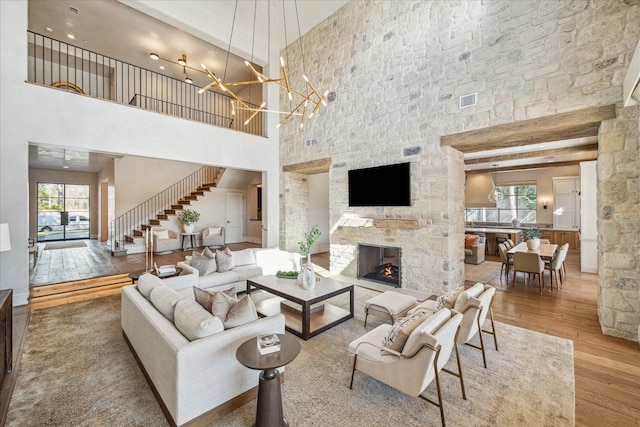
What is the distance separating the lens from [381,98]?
5.41 m

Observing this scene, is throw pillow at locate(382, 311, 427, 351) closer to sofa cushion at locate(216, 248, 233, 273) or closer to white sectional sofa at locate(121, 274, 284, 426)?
white sectional sofa at locate(121, 274, 284, 426)

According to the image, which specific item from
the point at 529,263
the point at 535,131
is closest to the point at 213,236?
the point at 529,263

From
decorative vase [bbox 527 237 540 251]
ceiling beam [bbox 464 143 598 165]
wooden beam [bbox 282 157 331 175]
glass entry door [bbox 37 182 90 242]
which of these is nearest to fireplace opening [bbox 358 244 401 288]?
wooden beam [bbox 282 157 331 175]

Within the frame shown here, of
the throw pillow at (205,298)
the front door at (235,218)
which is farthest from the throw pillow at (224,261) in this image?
the front door at (235,218)

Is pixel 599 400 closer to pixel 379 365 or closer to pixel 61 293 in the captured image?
pixel 379 365

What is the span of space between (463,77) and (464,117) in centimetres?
65

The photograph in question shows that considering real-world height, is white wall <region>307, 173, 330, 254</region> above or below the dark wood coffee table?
above

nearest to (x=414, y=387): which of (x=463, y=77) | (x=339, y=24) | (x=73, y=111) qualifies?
(x=463, y=77)

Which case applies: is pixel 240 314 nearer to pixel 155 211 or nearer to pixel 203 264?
pixel 203 264

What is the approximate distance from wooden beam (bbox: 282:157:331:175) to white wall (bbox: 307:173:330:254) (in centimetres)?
136

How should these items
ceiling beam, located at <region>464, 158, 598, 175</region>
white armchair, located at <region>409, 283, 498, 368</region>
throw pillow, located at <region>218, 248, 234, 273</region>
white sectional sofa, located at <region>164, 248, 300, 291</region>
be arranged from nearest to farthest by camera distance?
1. white armchair, located at <region>409, 283, 498, 368</region>
2. white sectional sofa, located at <region>164, 248, 300, 291</region>
3. throw pillow, located at <region>218, 248, 234, 273</region>
4. ceiling beam, located at <region>464, 158, 598, 175</region>

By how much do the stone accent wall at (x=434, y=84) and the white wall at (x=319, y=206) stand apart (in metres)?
2.20

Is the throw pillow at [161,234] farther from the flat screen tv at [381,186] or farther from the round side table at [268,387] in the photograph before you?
the round side table at [268,387]

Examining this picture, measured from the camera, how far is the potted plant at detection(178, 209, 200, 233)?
9477 mm
